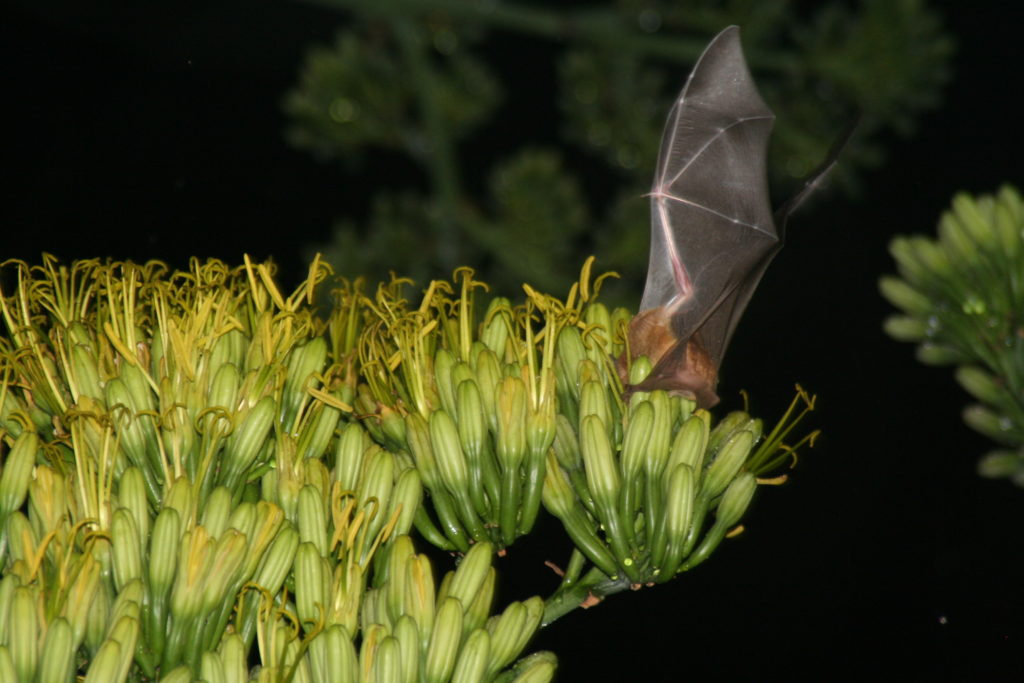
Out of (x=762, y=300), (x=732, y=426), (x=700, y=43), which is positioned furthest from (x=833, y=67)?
(x=732, y=426)

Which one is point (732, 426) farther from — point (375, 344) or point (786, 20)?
point (786, 20)

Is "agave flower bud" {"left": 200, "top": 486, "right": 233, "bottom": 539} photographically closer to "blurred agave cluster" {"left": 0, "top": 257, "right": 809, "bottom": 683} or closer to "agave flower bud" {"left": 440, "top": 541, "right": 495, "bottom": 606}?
"blurred agave cluster" {"left": 0, "top": 257, "right": 809, "bottom": 683}

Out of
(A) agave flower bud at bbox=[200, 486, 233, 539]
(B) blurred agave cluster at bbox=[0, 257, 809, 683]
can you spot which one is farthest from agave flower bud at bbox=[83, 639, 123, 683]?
(A) agave flower bud at bbox=[200, 486, 233, 539]

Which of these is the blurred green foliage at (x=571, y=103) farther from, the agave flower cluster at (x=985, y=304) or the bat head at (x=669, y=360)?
the bat head at (x=669, y=360)

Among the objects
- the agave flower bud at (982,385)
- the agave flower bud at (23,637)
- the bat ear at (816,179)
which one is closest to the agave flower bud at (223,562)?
the agave flower bud at (23,637)

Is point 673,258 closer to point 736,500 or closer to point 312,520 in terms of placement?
point 736,500

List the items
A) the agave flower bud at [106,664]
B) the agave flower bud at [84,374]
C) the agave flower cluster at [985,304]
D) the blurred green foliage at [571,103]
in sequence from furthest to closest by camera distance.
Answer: the blurred green foliage at [571,103]
the agave flower cluster at [985,304]
the agave flower bud at [84,374]
the agave flower bud at [106,664]
